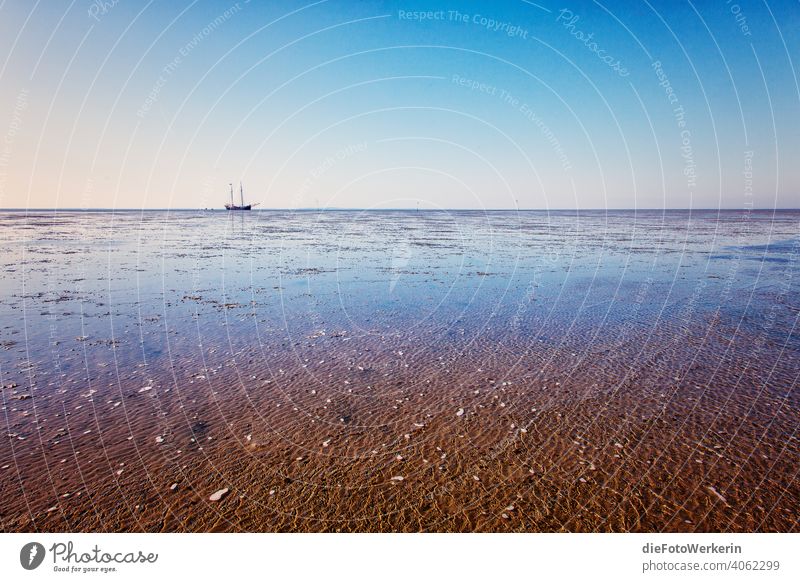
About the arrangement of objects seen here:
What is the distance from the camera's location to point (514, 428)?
8.08m

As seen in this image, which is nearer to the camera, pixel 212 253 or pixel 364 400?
pixel 364 400

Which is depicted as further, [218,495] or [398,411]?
[398,411]

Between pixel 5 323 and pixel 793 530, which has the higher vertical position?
pixel 5 323

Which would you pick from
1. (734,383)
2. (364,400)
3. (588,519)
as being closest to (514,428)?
(588,519)

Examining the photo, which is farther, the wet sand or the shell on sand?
the shell on sand

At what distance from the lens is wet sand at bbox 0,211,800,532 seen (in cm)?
601

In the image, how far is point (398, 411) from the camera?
880 centimetres

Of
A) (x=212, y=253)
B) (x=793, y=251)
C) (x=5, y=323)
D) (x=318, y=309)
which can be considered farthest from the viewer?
(x=793, y=251)

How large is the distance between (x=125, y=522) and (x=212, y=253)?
3259cm

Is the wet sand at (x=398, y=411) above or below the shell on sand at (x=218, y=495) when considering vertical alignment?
above

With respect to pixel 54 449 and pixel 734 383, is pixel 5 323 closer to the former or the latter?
pixel 54 449

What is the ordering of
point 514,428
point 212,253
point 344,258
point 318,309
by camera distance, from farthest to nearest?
point 212,253 → point 344,258 → point 318,309 → point 514,428

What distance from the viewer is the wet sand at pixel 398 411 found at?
19.7ft

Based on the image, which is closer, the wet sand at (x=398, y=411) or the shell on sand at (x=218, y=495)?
the wet sand at (x=398, y=411)
